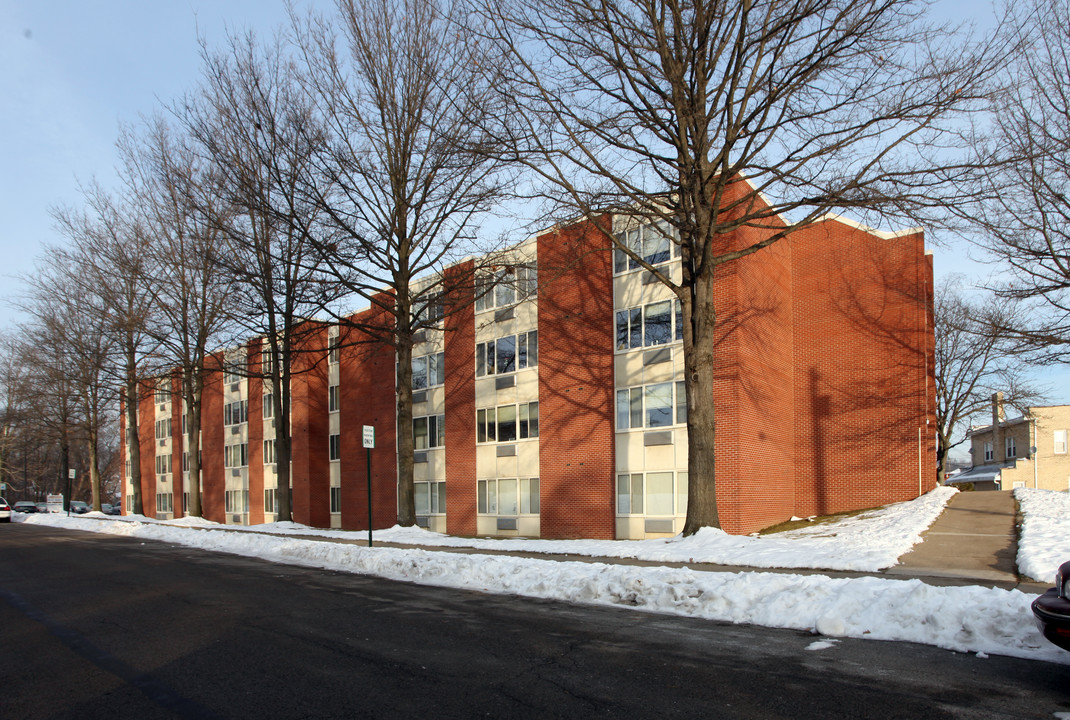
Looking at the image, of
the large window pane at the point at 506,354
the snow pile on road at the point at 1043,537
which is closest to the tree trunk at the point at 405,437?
the large window pane at the point at 506,354

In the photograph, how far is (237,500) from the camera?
4925cm

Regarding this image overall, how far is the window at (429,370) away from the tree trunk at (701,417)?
58.8 ft

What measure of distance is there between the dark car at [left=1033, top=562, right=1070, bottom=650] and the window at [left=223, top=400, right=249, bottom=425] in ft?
158

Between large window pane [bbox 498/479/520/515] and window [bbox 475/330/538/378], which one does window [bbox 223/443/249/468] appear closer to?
window [bbox 475/330/538/378]

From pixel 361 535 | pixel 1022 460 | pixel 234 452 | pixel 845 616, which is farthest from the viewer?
pixel 1022 460

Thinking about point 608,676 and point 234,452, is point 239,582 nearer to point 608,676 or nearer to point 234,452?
point 608,676

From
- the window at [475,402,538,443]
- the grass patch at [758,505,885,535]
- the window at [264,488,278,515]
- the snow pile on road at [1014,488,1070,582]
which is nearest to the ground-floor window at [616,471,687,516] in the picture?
the grass patch at [758,505,885,535]

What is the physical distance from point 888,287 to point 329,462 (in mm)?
29055

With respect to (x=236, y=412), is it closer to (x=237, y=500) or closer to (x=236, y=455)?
(x=236, y=455)

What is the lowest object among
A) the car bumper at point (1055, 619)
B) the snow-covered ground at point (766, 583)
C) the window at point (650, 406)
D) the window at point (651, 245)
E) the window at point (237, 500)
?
the window at point (237, 500)

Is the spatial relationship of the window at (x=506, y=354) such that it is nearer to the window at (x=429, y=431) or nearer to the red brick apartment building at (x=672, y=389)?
the red brick apartment building at (x=672, y=389)

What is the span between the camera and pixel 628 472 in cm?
2494

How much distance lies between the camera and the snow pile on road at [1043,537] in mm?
10852

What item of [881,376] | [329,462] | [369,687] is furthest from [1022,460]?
[369,687]
